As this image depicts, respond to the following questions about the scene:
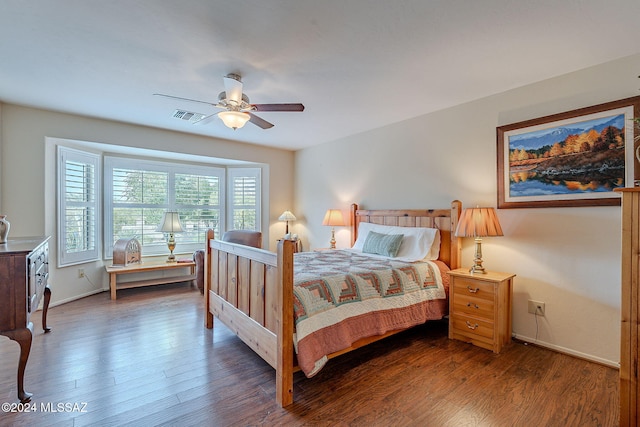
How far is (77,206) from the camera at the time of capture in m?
4.17

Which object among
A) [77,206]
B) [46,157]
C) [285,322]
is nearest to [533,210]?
[285,322]

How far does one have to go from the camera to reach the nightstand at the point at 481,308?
2.58 m

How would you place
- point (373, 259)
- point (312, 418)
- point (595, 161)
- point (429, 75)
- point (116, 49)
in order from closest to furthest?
point (312, 418) → point (116, 49) → point (595, 161) → point (429, 75) → point (373, 259)

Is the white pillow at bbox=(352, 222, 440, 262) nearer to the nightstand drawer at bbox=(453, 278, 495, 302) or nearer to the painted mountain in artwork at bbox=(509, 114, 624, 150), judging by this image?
the nightstand drawer at bbox=(453, 278, 495, 302)

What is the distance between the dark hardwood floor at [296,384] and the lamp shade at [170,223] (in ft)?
6.46

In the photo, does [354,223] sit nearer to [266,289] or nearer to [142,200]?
[266,289]

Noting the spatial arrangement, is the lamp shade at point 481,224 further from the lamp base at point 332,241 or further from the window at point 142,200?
the window at point 142,200

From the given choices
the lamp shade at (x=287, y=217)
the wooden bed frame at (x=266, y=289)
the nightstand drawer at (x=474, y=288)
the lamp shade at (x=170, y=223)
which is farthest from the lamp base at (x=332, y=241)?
the lamp shade at (x=170, y=223)

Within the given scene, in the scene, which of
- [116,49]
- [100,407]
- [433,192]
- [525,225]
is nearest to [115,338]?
[100,407]

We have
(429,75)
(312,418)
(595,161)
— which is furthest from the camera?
(429,75)

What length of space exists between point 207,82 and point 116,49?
2.38 ft

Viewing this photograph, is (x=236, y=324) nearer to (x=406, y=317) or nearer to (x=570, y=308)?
(x=406, y=317)

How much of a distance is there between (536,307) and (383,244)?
153cm

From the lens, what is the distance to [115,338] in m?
2.81
